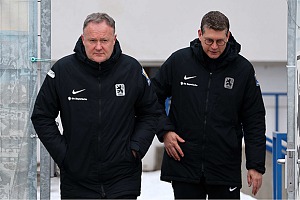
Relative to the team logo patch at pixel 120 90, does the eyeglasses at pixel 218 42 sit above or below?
above

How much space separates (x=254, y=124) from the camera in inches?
202

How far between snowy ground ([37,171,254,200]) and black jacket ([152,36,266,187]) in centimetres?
443

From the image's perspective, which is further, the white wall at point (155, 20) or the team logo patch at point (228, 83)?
the white wall at point (155, 20)

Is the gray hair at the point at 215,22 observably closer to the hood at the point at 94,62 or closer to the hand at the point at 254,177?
the hood at the point at 94,62

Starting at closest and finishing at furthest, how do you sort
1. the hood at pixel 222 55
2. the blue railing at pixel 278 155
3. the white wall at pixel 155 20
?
the hood at pixel 222 55 < the blue railing at pixel 278 155 < the white wall at pixel 155 20

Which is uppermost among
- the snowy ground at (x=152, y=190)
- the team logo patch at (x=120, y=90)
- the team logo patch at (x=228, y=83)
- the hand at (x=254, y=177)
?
the team logo patch at (x=228, y=83)

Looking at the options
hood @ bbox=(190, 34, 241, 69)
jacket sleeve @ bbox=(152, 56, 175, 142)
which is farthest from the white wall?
hood @ bbox=(190, 34, 241, 69)

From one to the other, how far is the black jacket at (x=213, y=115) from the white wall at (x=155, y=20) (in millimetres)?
7134

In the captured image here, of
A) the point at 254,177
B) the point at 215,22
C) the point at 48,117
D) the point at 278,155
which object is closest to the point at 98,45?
the point at 48,117

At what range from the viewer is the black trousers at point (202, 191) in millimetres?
5098

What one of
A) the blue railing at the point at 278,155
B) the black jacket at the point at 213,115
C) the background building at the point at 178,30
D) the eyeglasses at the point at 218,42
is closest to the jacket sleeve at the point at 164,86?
the black jacket at the point at 213,115

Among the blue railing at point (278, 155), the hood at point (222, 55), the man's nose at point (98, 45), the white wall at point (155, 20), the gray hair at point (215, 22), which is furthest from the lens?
the white wall at point (155, 20)

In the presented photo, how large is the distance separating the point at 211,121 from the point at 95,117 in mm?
846

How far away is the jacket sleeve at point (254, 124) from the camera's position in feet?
16.8
